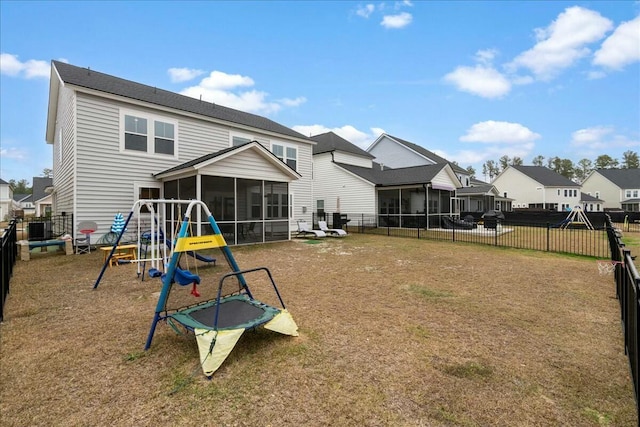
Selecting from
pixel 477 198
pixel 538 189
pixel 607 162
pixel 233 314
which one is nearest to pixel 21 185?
pixel 477 198

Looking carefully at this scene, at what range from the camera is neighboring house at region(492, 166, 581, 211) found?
146 ft

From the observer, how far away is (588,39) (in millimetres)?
16344

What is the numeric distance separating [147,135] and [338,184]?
13.7m

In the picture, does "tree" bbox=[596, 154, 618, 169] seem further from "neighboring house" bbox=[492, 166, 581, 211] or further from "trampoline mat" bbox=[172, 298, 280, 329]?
"trampoline mat" bbox=[172, 298, 280, 329]

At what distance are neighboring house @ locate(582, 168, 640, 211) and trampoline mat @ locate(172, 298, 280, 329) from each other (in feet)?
232

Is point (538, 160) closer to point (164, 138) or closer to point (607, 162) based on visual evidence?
point (607, 162)

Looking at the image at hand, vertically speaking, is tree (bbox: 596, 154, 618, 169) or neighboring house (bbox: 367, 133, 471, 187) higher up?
→ tree (bbox: 596, 154, 618, 169)

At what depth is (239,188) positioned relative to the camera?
485 inches

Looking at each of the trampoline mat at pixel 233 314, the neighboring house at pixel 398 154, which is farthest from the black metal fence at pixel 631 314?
the neighboring house at pixel 398 154

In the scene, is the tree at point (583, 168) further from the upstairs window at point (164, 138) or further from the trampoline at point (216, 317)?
the trampoline at point (216, 317)

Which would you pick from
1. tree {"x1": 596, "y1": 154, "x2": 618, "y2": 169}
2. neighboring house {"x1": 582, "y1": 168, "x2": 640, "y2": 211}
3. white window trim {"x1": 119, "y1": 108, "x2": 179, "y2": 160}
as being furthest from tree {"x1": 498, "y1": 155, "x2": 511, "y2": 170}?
white window trim {"x1": 119, "y1": 108, "x2": 179, "y2": 160}

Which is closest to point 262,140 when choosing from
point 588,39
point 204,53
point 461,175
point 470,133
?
point 204,53

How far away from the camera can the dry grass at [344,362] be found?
2.42 metres

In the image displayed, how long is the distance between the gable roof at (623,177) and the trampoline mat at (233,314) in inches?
2809
